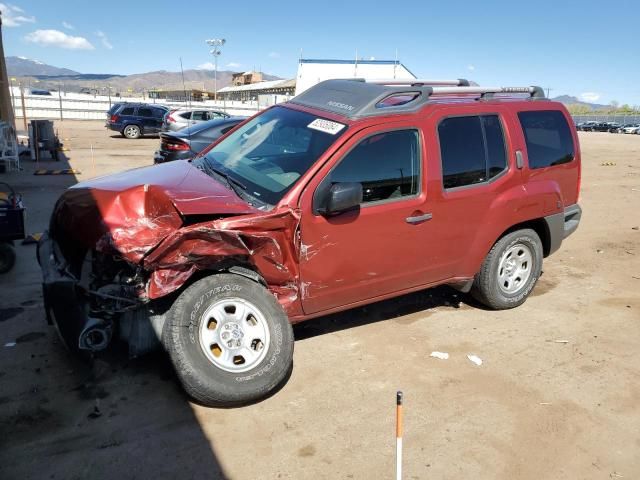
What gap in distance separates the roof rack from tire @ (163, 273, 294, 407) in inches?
64.8

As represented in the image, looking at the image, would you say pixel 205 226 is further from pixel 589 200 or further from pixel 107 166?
pixel 107 166

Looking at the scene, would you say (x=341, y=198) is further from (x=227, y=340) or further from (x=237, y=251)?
(x=227, y=340)

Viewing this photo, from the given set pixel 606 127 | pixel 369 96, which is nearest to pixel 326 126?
pixel 369 96

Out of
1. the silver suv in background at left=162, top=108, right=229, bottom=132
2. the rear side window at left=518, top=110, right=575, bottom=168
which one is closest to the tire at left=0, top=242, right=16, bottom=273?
the rear side window at left=518, top=110, right=575, bottom=168

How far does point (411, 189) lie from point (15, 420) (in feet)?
10.4

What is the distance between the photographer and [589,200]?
11.2 metres

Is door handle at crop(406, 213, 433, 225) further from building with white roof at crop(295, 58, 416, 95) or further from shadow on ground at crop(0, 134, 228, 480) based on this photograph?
building with white roof at crop(295, 58, 416, 95)

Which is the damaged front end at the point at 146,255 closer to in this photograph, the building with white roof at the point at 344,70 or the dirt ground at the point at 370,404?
the dirt ground at the point at 370,404

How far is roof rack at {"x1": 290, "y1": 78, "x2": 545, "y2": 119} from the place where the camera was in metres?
4.07

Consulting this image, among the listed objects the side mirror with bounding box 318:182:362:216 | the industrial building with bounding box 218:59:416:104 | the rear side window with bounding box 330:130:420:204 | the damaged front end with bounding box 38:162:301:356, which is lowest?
the damaged front end with bounding box 38:162:301:356

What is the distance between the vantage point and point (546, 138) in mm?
5074

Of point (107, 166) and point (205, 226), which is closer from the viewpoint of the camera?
point (205, 226)

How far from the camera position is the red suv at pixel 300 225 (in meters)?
3.29

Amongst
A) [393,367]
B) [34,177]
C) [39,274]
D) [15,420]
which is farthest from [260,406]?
[34,177]
